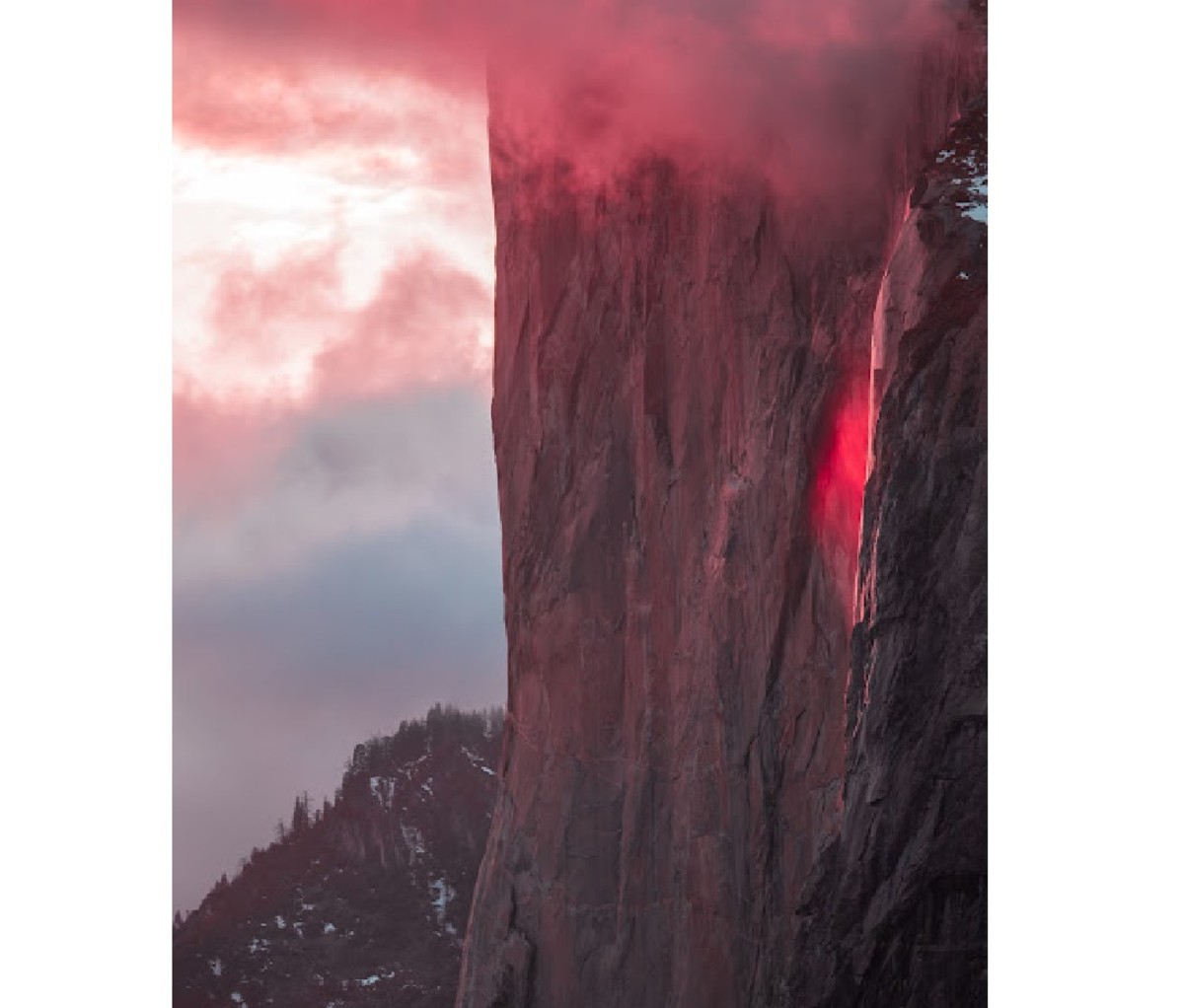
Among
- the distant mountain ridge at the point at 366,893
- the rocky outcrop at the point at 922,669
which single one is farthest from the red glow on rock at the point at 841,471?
the distant mountain ridge at the point at 366,893

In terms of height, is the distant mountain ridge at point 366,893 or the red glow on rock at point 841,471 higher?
the red glow on rock at point 841,471

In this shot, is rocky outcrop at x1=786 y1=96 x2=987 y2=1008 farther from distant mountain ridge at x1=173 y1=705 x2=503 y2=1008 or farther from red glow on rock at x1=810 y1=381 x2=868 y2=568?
distant mountain ridge at x1=173 y1=705 x2=503 y2=1008

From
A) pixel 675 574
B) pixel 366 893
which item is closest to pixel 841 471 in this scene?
pixel 675 574

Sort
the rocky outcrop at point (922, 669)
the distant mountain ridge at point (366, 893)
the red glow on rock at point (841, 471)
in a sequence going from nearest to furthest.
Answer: the rocky outcrop at point (922, 669), the red glow on rock at point (841, 471), the distant mountain ridge at point (366, 893)

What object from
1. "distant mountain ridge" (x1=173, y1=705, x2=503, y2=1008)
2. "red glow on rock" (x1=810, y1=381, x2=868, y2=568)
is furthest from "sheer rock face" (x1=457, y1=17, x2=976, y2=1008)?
"distant mountain ridge" (x1=173, y1=705, x2=503, y2=1008)

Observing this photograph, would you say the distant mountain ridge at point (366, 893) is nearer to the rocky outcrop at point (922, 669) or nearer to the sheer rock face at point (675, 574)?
the sheer rock face at point (675, 574)

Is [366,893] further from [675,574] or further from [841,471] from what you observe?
[841,471]
